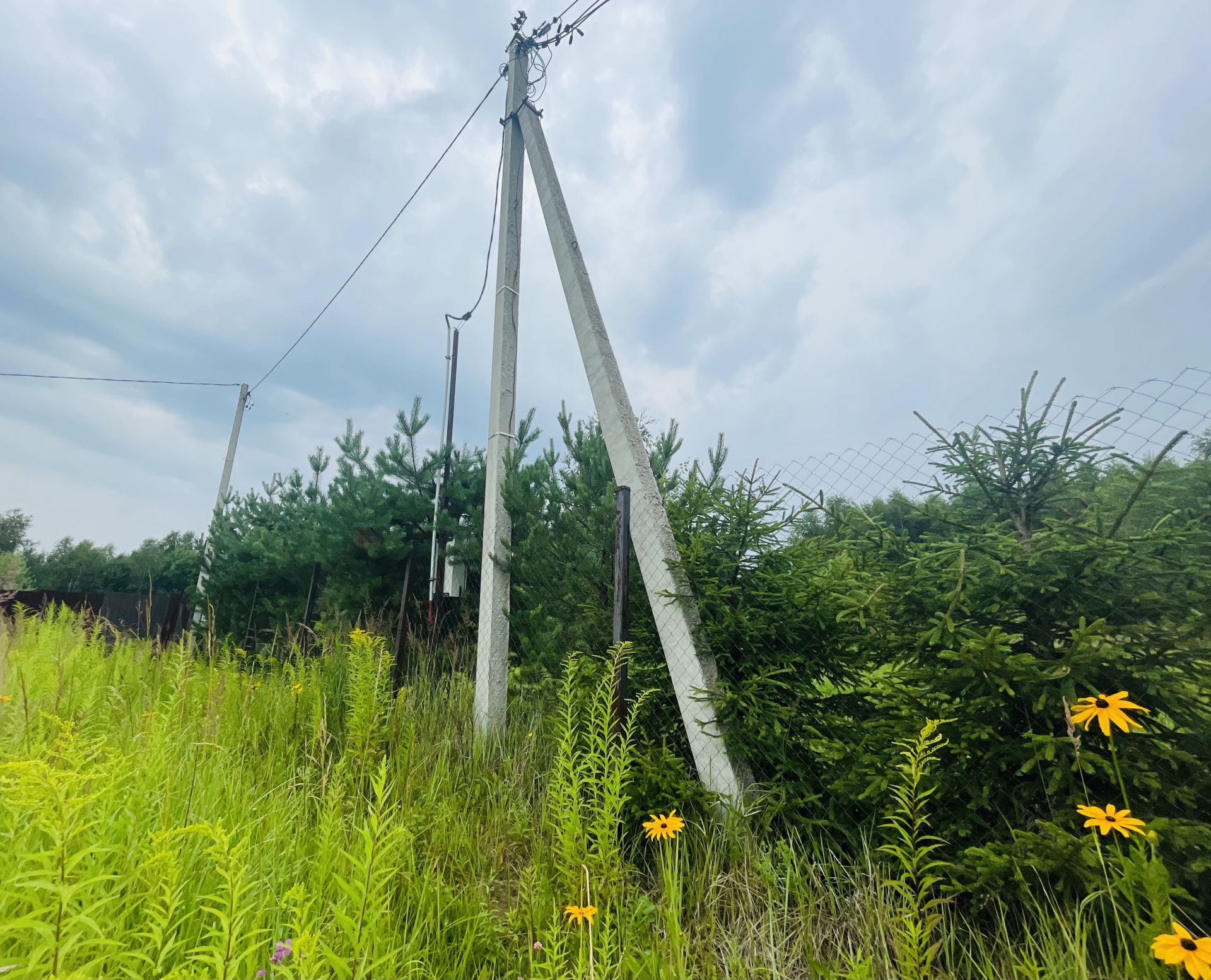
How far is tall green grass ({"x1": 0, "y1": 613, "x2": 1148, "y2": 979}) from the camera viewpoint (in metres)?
1.22

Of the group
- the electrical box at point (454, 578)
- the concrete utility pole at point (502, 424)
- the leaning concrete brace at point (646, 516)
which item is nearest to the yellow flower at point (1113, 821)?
the leaning concrete brace at point (646, 516)

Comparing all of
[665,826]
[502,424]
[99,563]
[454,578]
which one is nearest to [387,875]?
[665,826]

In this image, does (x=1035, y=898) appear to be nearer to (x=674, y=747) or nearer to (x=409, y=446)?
(x=674, y=747)

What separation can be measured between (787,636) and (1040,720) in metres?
1.01

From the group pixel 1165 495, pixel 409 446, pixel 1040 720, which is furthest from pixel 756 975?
pixel 409 446

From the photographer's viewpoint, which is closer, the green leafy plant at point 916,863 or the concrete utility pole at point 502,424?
the green leafy plant at point 916,863

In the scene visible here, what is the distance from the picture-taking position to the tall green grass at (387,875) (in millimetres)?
1222

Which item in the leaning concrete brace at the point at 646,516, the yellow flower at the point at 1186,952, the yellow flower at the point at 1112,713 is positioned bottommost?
the yellow flower at the point at 1186,952

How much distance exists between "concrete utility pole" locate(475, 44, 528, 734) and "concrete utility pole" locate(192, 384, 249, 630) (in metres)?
6.18

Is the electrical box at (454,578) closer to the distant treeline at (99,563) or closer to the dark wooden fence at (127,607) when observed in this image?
the dark wooden fence at (127,607)

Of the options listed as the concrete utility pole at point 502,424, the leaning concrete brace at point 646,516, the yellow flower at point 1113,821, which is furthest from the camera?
the concrete utility pole at point 502,424

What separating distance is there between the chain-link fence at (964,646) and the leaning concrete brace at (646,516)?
2 centimetres

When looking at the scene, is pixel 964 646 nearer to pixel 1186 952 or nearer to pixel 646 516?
pixel 1186 952

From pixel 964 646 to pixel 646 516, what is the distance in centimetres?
167
